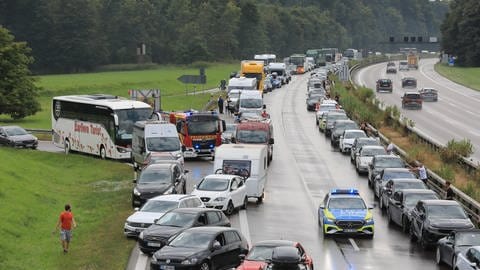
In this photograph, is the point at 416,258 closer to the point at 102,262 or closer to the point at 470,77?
the point at 102,262

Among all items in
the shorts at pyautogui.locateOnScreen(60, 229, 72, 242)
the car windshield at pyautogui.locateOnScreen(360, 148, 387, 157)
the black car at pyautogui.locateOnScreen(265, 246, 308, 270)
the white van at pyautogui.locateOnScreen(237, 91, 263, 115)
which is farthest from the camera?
the white van at pyautogui.locateOnScreen(237, 91, 263, 115)

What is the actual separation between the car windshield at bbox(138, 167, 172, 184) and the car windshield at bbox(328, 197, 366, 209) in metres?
7.16

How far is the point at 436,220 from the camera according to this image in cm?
2800

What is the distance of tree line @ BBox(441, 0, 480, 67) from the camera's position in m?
166

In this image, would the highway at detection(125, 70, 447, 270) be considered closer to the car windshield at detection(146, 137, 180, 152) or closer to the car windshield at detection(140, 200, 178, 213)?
the car windshield at detection(146, 137, 180, 152)

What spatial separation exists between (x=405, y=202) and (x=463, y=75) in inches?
4837

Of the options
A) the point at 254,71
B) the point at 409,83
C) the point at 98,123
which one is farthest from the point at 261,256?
the point at 409,83

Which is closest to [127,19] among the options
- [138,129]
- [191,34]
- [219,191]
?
[191,34]

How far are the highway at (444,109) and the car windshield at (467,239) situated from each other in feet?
92.7

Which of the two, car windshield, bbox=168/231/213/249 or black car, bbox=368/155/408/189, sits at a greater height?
car windshield, bbox=168/231/213/249

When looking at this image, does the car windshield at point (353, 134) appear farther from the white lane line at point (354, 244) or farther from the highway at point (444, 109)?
the white lane line at point (354, 244)

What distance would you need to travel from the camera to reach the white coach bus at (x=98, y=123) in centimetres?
5016

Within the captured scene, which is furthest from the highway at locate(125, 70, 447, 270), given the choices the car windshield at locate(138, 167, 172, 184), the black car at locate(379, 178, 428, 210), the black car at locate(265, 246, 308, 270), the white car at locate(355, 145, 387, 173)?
the black car at locate(265, 246, 308, 270)

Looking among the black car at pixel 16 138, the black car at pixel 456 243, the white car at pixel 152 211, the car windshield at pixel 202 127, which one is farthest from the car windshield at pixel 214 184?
the black car at pixel 16 138
